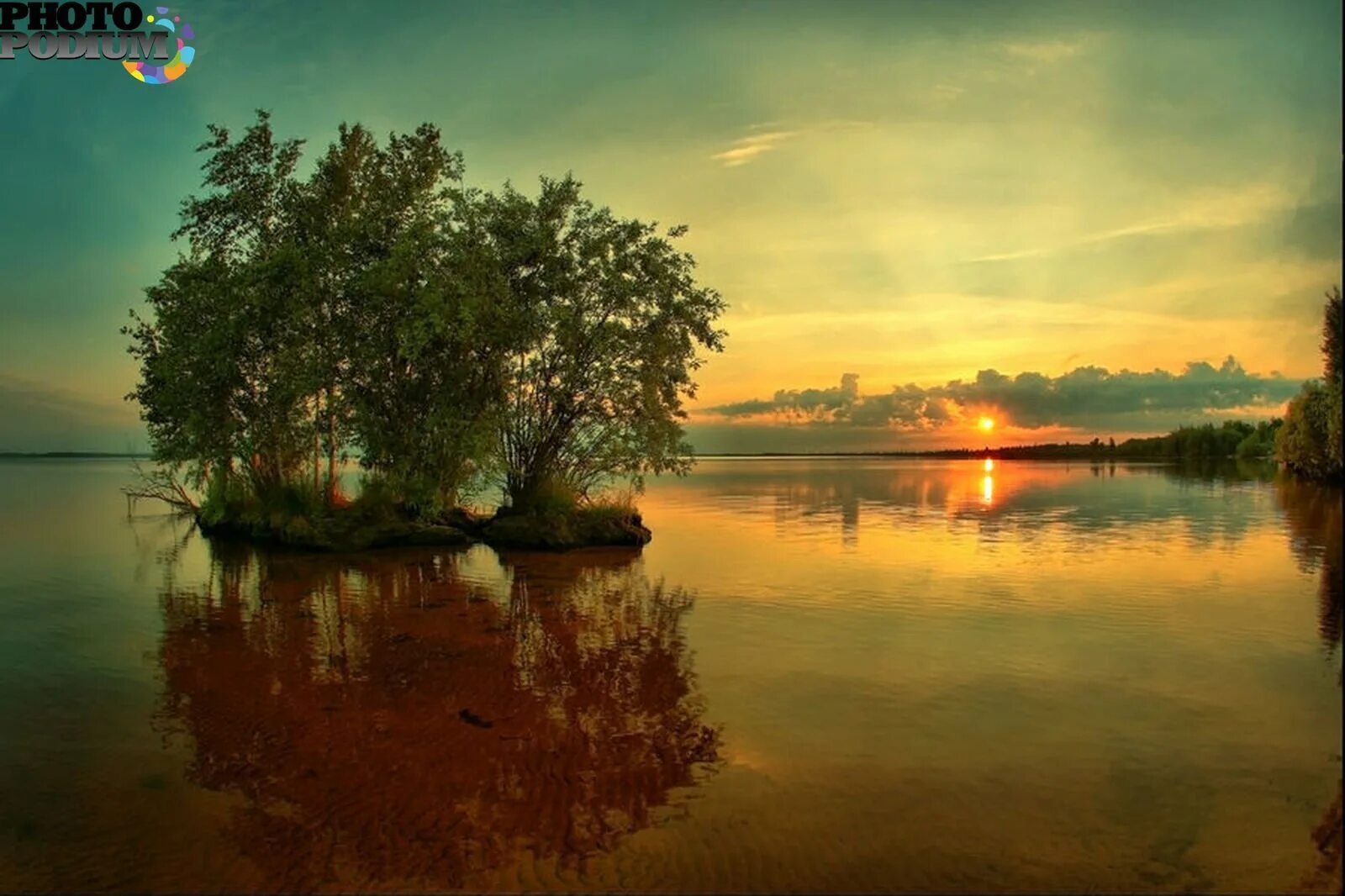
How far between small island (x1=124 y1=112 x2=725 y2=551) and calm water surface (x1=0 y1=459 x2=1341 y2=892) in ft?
→ 23.6

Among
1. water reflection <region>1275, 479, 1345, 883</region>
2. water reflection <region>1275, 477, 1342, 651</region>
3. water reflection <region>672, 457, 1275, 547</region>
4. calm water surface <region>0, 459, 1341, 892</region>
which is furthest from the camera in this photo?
water reflection <region>672, 457, 1275, 547</region>

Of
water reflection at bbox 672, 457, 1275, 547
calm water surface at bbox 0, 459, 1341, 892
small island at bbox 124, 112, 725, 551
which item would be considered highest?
small island at bbox 124, 112, 725, 551

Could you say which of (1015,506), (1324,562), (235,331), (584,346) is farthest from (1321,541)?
(235,331)

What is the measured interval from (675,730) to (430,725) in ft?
9.89

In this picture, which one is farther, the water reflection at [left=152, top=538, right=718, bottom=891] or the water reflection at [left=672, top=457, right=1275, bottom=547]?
the water reflection at [left=672, top=457, right=1275, bottom=547]

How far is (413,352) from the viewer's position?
1064 inches

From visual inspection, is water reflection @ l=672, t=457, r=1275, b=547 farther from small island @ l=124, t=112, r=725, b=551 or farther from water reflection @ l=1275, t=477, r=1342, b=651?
small island @ l=124, t=112, r=725, b=551

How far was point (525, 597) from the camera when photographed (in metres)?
19.2

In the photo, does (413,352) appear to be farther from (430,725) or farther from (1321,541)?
(1321,541)

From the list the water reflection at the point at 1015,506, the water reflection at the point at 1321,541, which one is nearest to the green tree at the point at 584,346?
the water reflection at the point at 1015,506

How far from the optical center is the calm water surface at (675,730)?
23.2ft

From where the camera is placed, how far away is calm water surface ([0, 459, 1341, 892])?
23.2ft

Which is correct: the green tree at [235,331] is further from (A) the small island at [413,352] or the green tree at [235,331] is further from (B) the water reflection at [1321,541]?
(B) the water reflection at [1321,541]

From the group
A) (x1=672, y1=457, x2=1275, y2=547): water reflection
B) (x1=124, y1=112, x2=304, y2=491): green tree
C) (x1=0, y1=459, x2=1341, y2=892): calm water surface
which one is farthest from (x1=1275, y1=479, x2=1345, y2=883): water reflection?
(x1=124, y1=112, x2=304, y2=491): green tree
